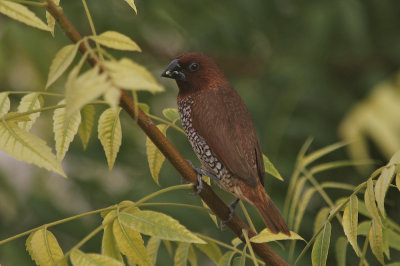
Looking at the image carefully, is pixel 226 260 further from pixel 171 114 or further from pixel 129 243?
pixel 171 114

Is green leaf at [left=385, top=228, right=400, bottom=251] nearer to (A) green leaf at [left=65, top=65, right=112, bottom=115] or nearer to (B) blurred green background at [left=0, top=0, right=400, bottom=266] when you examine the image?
(A) green leaf at [left=65, top=65, right=112, bottom=115]

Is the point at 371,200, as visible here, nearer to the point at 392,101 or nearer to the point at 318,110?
the point at 392,101

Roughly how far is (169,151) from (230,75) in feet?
10.3

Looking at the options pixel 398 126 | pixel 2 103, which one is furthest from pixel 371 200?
pixel 398 126

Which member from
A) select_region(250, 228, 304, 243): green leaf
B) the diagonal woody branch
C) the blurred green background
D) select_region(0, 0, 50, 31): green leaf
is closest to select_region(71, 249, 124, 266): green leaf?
the diagonal woody branch

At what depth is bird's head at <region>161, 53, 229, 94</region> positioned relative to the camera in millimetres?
2600

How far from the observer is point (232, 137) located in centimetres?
215

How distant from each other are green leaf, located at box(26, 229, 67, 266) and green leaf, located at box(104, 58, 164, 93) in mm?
613

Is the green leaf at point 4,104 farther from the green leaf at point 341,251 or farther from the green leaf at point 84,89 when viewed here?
the green leaf at point 341,251

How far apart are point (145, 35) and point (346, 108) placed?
1595mm

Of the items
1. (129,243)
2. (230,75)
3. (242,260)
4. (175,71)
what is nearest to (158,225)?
(129,243)

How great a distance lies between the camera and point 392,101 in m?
3.25

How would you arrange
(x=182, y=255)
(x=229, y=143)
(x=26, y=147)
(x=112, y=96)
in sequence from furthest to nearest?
1. (x=229, y=143)
2. (x=182, y=255)
3. (x=26, y=147)
4. (x=112, y=96)

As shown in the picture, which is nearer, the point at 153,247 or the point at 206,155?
the point at 153,247
